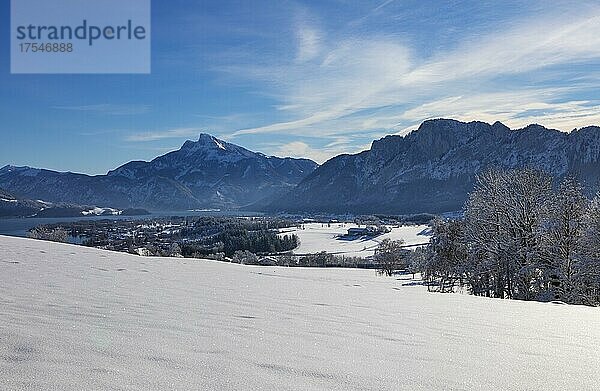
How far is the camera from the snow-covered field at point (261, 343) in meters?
3.36

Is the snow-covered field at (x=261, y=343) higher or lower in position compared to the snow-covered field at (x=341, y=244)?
higher

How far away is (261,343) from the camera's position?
4.50m

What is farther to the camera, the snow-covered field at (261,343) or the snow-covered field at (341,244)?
the snow-covered field at (341,244)

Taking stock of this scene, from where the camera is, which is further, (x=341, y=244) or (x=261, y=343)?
(x=341, y=244)

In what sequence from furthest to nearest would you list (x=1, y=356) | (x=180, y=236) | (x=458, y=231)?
(x=180, y=236), (x=458, y=231), (x=1, y=356)

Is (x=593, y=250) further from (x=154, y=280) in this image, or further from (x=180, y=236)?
(x=180, y=236)

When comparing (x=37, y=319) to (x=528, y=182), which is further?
(x=528, y=182)

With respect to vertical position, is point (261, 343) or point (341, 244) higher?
point (261, 343)

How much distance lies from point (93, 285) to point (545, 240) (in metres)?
24.5

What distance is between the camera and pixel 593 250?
75.6 ft

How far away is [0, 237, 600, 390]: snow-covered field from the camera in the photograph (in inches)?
132

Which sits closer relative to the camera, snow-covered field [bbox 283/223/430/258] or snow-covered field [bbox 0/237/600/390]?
snow-covered field [bbox 0/237/600/390]

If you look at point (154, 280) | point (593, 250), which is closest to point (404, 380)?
point (154, 280)

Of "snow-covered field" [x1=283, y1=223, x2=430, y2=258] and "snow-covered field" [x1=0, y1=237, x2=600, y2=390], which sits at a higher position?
"snow-covered field" [x1=0, y1=237, x2=600, y2=390]
